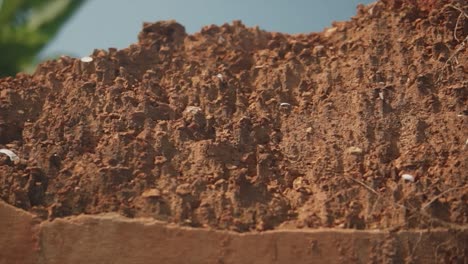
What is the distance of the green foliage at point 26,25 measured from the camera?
9.19 meters

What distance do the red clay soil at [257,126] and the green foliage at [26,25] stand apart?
3.65 meters

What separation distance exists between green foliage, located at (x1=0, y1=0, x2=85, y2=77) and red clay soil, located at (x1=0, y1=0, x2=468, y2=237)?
12.0 feet

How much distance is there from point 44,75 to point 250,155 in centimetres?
231

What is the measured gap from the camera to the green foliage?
362 inches

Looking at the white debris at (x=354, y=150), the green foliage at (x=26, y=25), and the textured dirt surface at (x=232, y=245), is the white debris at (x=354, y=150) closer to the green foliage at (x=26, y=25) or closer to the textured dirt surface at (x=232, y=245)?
the textured dirt surface at (x=232, y=245)

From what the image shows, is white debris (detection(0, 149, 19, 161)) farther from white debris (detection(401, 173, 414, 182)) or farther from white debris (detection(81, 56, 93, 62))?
white debris (detection(401, 173, 414, 182))

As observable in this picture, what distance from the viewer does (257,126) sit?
503cm

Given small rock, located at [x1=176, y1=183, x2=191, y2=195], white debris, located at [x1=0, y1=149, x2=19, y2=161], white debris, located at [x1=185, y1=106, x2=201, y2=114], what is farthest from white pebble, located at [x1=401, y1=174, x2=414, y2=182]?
white debris, located at [x1=0, y1=149, x2=19, y2=161]

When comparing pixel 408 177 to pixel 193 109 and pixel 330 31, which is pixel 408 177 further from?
pixel 330 31

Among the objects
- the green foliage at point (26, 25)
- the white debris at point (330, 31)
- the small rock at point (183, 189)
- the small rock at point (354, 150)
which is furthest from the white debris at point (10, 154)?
the green foliage at point (26, 25)

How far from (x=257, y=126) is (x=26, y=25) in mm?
5683

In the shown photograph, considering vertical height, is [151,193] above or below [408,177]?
below

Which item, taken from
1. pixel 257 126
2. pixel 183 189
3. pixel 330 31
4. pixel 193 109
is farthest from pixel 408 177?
pixel 330 31

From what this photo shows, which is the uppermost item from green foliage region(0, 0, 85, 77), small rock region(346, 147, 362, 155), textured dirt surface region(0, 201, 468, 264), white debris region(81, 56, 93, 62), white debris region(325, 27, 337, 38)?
green foliage region(0, 0, 85, 77)
